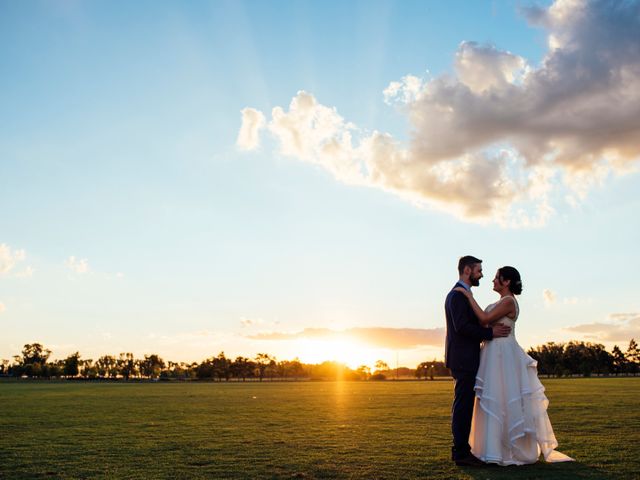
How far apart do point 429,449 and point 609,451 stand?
2715 millimetres

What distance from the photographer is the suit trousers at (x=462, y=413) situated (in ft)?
27.2

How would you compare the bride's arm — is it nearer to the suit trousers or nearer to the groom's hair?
the groom's hair

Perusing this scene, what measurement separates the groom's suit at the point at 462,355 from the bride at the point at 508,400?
13 centimetres


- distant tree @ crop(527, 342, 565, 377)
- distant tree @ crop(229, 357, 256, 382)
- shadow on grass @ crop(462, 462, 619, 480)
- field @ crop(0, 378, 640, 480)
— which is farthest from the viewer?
distant tree @ crop(229, 357, 256, 382)

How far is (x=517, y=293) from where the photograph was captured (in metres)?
8.67

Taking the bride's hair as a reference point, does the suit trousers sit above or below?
below

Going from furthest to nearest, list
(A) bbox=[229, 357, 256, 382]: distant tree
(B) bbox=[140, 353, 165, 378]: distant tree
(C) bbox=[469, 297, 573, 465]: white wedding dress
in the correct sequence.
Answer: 1. (B) bbox=[140, 353, 165, 378]: distant tree
2. (A) bbox=[229, 357, 256, 382]: distant tree
3. (C) bbox=[469, 297, 573, 465]: white wedding dress

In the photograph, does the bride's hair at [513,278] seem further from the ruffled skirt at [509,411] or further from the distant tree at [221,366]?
the distant tree at [221,366]

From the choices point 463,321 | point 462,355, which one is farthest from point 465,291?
point 462,355

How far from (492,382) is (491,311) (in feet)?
3.27

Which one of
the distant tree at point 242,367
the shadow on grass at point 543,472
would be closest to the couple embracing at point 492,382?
the shadow on grass at point 543,472

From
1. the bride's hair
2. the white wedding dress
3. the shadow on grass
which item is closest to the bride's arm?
the white wedding dress

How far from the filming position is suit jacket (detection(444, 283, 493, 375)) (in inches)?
328

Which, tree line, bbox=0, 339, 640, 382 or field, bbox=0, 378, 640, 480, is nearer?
field, bbox=0, 378, 640, 480
